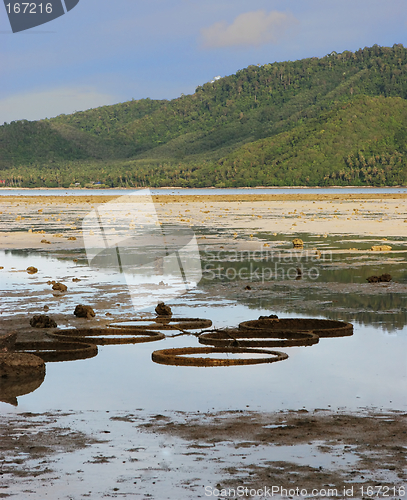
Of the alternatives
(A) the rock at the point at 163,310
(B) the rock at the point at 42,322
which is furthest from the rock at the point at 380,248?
(B) the rock at the point at 42,322

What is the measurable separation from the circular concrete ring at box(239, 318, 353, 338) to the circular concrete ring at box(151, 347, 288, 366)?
1.02 metres

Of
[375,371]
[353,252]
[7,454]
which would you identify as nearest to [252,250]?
[353,252]

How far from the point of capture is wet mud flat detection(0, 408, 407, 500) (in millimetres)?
5230

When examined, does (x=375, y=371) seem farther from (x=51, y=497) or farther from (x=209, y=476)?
(x=51, y=497)

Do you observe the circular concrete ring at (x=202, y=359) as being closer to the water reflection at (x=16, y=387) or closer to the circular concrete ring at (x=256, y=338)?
the circular concrete ring at (x=256, y=338)

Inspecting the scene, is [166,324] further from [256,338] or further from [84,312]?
[256,338]

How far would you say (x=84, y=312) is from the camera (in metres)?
12.8

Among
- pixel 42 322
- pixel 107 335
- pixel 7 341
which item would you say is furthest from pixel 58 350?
pixel 42 322

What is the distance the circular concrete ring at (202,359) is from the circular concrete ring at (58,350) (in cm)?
94

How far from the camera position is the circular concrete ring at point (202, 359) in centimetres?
946

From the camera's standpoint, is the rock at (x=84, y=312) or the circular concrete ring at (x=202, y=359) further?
the rock at (x=84, y=312)

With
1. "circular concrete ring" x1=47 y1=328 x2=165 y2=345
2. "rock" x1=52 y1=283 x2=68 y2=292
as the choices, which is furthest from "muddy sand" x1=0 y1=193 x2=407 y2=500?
"rock" x1=52 y1=283 x2=68 y2=292

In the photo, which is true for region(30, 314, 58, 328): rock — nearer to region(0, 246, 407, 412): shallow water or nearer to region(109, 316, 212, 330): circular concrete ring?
region(109, 316, 212, 330): circular concrete ring

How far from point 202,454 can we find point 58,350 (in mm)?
4924
